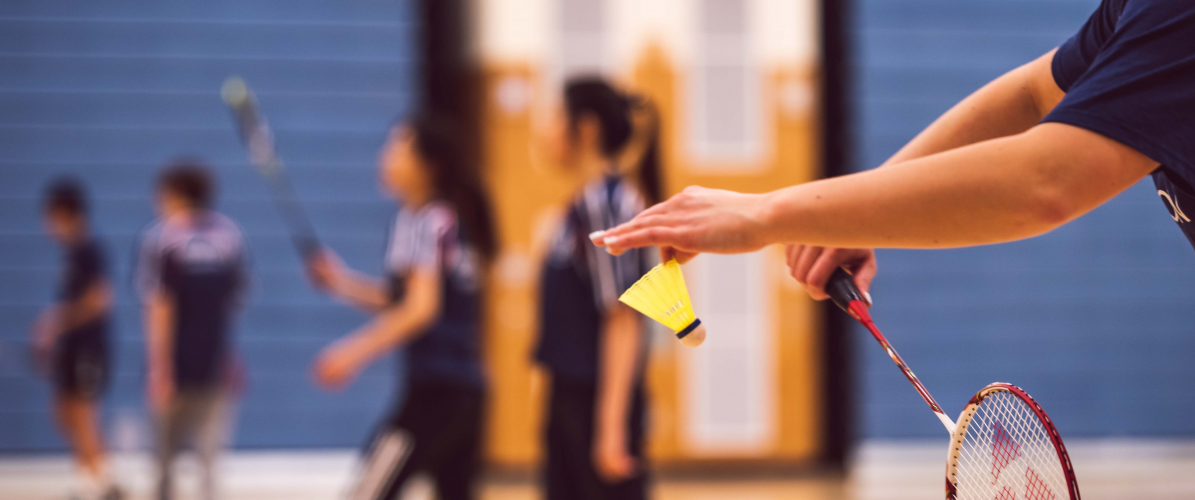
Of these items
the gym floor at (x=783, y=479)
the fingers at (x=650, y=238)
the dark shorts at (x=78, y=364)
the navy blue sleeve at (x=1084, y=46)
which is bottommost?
the gym floor at (x=783, y=479)

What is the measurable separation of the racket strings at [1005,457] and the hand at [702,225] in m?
0.39

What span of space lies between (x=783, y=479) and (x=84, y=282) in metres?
4.22

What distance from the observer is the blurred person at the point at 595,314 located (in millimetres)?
2508

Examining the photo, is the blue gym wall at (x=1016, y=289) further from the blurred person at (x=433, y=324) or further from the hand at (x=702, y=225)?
the hand at (x=702, y=225)

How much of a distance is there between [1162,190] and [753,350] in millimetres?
4676

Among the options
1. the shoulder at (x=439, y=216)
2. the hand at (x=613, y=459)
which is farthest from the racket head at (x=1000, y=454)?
the shoulder at (x=439, y=216)

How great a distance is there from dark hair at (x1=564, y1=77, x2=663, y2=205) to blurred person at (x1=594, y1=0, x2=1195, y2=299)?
1.76 meters

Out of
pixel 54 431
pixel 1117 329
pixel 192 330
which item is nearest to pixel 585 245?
pixel 192 330

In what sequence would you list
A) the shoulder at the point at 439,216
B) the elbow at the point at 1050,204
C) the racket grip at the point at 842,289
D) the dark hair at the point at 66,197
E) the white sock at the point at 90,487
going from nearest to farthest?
1. the elbow at the point at 1050,204
2. the racket grip at the point at 842,289
3. the shoulder at the point at 439,216
4. the white sock at the point at 90,487
5. the dark hair at the point at 66,197

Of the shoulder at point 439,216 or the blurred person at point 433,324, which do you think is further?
the shoulder at point 439,216

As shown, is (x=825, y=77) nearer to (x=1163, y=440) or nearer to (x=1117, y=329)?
(x=1117, y=329)

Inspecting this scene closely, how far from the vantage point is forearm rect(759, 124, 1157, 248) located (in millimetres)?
838

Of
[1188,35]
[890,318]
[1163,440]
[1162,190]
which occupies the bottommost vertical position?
[1163,440]

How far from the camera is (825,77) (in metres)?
5.67
